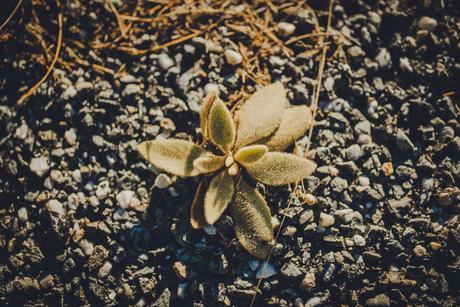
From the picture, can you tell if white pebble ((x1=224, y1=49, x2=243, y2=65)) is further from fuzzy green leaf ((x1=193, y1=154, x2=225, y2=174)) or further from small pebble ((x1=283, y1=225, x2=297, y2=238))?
small pebble ((x1=283, y1=225, x2=297, y2=238))

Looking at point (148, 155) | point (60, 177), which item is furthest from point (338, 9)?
point (60, 177)

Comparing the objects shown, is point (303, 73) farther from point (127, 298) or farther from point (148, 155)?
point (127, 298)

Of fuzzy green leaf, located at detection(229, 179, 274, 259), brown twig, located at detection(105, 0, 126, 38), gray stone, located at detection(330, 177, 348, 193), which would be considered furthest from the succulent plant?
brown twig, located at detection(105, 0, 126, 38)

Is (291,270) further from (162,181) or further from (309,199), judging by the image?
(162,181)

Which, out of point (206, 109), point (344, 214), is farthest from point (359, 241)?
point (206, 109)

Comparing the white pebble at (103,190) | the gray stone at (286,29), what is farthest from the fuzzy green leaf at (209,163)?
the gray stone at (286,29)

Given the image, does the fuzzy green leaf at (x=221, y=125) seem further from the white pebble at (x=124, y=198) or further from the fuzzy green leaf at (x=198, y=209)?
the white pebble at (x=124, y=198)
